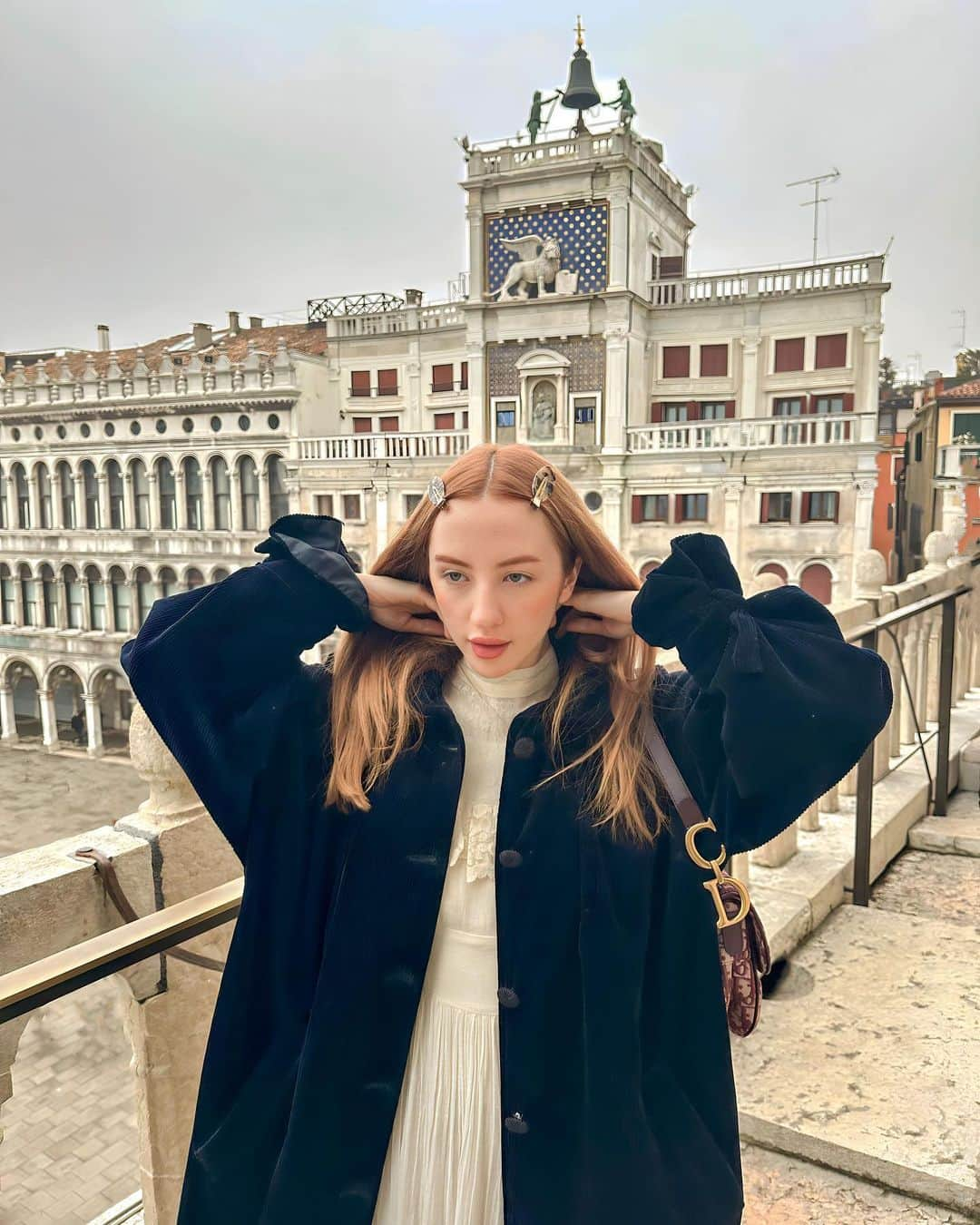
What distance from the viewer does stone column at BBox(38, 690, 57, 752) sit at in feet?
84.1

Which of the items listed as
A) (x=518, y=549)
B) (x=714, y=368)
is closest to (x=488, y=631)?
(x=518, y=549)

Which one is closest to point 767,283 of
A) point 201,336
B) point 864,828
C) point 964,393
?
point 964,393

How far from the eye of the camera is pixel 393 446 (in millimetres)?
21750

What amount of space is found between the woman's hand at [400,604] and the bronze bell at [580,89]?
73.2 feet

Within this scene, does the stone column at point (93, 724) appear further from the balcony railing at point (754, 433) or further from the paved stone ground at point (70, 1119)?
the balcony railing at point (754, 433)

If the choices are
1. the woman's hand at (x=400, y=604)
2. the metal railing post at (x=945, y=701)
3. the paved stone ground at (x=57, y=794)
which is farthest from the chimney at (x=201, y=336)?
the woman's hand at (x=400, y=604)

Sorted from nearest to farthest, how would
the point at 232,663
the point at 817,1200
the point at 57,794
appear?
the point at 232,663 → the point at 817,1200 → the point at 57,794

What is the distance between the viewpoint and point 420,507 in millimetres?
1389

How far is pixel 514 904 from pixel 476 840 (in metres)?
0.10

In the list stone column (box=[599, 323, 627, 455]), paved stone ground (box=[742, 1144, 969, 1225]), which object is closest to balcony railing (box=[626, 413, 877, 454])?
stone column (box=[599, 323, 627, 455])

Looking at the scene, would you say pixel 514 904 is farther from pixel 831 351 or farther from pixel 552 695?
pixel 831 351

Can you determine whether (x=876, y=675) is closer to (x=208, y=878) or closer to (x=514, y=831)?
(x=514, y=831)

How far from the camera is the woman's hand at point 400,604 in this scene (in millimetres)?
1340

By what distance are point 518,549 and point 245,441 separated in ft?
77.8
